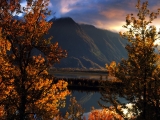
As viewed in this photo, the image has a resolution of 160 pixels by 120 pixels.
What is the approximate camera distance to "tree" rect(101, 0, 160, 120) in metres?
16.7

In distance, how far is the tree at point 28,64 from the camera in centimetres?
1481

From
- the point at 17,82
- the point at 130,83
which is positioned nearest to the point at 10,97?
the point at 17,82

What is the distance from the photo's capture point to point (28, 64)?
52.6 feet

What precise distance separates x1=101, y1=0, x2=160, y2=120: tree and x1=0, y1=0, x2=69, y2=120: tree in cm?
501

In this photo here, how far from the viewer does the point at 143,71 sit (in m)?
16.8

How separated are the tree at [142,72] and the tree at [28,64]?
5007mm

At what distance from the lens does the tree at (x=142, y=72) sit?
54.9 ft

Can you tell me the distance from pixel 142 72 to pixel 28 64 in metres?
8.30

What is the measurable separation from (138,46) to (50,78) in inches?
281

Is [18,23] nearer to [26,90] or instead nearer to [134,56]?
[26,90]

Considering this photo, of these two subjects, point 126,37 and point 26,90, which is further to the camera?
point 126,37

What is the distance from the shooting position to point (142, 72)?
16.8 m

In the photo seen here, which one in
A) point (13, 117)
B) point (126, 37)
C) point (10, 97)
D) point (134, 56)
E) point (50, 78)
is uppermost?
point (126, 37)

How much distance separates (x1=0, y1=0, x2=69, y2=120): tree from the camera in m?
14.8
